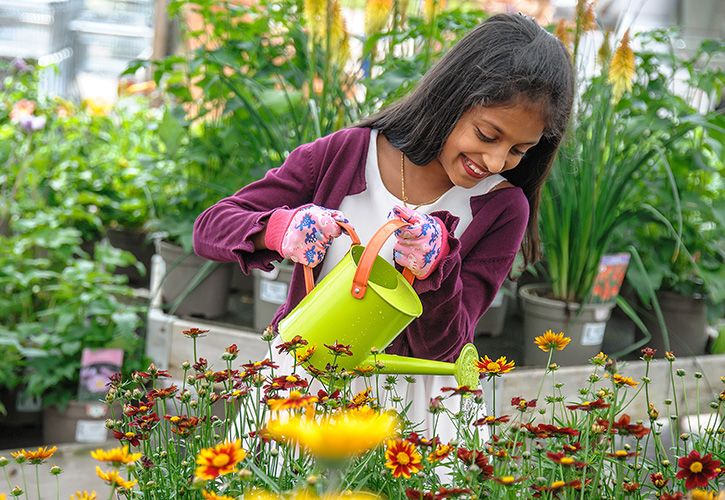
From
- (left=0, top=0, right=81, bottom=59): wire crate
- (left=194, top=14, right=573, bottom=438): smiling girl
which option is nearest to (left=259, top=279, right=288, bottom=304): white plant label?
(left=194, top=14, right=573, bottom=438): smiling girl

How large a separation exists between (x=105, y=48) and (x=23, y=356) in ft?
20.5

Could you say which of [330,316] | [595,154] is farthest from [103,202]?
[330,316]

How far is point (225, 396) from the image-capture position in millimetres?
875

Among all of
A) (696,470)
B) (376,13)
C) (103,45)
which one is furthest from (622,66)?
(103,45)

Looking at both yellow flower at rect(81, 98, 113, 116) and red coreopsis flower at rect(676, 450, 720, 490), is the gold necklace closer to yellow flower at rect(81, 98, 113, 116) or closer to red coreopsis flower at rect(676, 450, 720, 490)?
red coreopsis flower at rect(676, 450, 720, 490)

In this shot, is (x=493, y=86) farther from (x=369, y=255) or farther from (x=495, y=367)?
(x=495, y=367)

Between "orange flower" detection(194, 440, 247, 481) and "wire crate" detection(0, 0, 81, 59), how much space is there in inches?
282

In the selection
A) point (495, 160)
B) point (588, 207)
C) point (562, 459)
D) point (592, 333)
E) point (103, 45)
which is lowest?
point (103, 45)

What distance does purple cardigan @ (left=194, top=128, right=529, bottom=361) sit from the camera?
125 centimetres

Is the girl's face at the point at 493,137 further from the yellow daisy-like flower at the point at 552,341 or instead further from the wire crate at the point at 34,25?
the wire crate at the point at 34,25

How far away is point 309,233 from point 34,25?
7018 mm

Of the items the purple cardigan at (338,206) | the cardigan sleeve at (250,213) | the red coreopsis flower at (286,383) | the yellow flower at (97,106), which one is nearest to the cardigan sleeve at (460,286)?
the purple cardigan at (338,206)

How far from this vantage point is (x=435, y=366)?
1.06 metres

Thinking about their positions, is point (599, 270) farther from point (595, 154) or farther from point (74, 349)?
point (74, 349)
